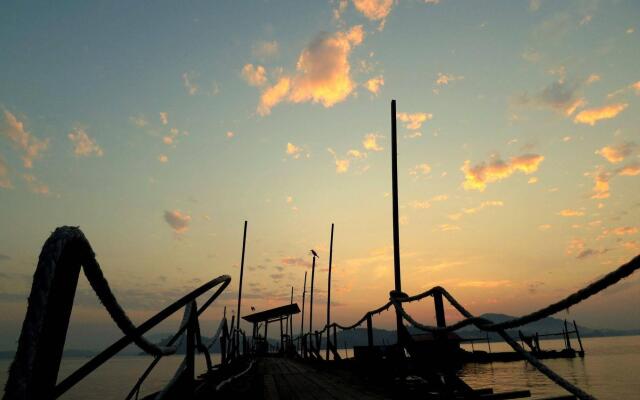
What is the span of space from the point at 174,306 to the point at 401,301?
493 centimetres

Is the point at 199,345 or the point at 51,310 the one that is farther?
Answer: the point at 199,345

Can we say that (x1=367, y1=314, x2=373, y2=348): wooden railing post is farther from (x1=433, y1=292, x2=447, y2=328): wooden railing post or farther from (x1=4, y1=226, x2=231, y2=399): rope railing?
(x1=4, y1=226, x2=231, y2=399): rope railing

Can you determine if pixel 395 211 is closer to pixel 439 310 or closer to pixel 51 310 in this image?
pixel 439 310

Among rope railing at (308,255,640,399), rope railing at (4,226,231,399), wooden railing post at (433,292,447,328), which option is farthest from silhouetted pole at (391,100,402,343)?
rope railing at (4,226,231,399)

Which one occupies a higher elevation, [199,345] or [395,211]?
[395,211]

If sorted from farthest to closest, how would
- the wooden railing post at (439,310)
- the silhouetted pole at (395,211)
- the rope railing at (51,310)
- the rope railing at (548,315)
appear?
the silhouetted pole at (395,211) < the wooden railing post at (439,310) < the rope railing at (548,315) < the rope railing at (51,310)

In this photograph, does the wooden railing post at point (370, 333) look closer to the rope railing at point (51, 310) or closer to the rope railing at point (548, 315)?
the rope railing at point (548, 315)

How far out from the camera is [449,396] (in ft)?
15.9

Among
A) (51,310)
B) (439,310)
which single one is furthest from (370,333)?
(51,310)

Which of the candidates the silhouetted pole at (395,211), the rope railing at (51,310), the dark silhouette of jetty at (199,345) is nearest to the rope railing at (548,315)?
the dark silhouette of jetty at (199,345)

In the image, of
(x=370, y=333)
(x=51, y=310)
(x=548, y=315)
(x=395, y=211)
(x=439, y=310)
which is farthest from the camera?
(x=395, y=211)

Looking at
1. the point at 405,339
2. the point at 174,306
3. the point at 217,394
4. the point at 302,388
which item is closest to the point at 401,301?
the point at 405,339

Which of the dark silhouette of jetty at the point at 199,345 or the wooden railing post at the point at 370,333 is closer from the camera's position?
the dark silhouette of jetty at the point at 199,345

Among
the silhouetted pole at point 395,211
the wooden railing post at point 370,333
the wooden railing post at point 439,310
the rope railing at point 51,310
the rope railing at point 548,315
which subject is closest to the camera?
the rope railing at point 51,310
